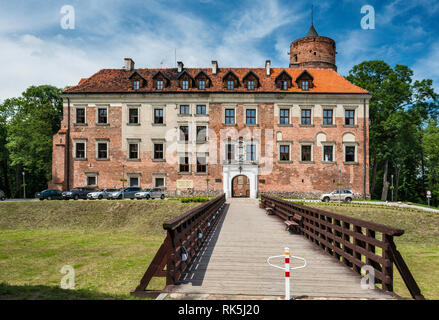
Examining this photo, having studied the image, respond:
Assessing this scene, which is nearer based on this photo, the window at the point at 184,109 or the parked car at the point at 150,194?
the parked car at the point at 150,194

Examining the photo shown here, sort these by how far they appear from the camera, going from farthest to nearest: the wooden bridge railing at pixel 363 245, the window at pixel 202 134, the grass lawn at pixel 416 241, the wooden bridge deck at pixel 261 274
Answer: the window at pixel 202 134, the grass lawn at pixel 416 241, the wooden bridge deck at pixel 261 274, the wooden bridge railing at pixel 363 245

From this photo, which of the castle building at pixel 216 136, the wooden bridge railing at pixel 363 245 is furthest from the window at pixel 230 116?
the wooden bridge railing at pixel 363 245

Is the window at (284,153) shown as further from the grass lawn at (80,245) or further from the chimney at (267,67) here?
the grass lawn at (80,245)

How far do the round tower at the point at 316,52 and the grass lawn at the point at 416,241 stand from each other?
998 inches

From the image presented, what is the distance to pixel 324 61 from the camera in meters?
41.4

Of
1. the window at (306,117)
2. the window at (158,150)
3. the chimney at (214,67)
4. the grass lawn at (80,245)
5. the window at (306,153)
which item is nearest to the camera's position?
the grass lawn at (80,245)

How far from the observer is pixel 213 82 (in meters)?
34.1

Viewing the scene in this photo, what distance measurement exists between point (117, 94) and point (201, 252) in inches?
1149

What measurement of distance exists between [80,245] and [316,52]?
3917 centimetres

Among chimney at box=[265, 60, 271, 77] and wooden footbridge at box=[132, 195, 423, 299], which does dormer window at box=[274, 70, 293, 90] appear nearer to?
chimney at box=[265, 60, 271, 77]

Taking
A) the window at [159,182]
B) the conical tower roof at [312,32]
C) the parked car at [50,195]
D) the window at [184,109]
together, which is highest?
the conical tower roof at [312,32]

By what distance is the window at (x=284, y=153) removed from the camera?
3247 cm

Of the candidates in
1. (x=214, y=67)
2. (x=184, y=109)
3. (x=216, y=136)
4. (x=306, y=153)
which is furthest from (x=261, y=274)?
(x=214, y=67)
